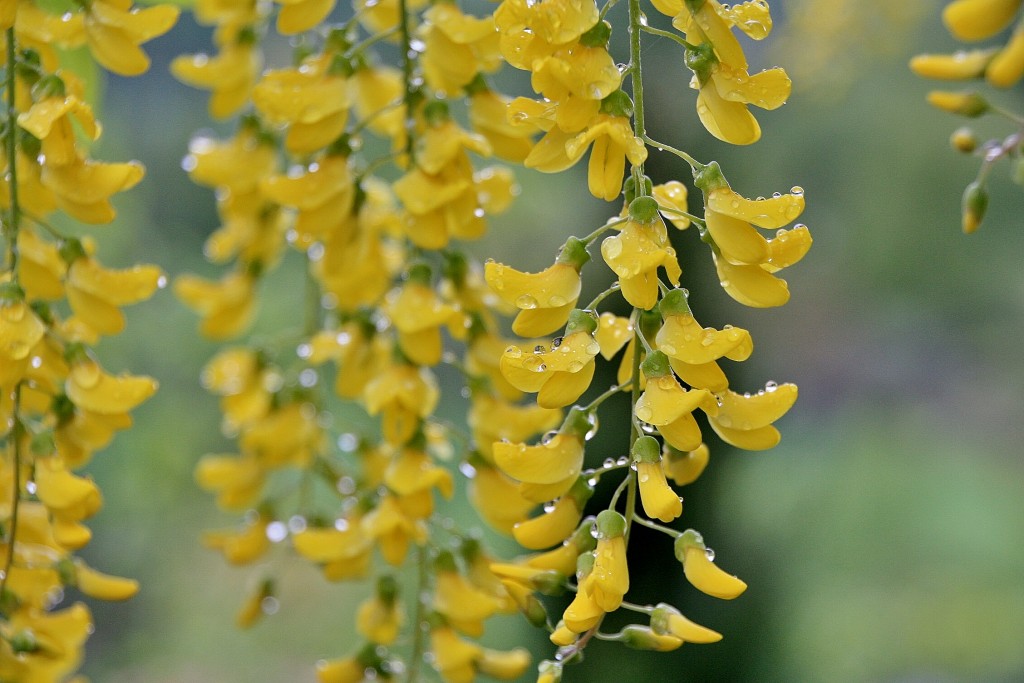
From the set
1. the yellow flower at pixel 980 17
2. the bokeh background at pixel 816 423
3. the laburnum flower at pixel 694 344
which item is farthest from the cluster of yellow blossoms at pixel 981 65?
the bokeh background at pixel 816 423

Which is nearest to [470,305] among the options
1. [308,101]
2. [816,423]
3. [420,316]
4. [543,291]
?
[420,316]

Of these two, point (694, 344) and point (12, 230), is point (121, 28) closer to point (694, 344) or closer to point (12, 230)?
point (12, 230)

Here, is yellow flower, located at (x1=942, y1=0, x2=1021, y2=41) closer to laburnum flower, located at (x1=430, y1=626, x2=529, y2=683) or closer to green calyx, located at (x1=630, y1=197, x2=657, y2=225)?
green calyx, located at (x1=630, y1=197, x2=657, y2=225)

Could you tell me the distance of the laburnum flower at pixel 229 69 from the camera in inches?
33.4

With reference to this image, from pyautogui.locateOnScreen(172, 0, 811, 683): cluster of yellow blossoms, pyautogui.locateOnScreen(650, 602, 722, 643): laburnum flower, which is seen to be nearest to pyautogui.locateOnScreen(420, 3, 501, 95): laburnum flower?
pyautogui.locateOnScreen(172, 0, 811, 683): cluster of yellow blossoms

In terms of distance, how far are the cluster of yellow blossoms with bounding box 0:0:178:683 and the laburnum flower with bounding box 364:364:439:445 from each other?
0.51 feet

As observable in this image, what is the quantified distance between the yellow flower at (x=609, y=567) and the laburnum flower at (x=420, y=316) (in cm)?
25

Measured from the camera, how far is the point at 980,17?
36 centimetres

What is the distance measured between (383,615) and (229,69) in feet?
1.46

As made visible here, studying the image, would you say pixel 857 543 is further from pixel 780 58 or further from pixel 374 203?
pixel 374 203

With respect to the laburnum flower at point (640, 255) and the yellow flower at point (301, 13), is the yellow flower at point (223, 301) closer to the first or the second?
the yellow flower at point (301, 13)

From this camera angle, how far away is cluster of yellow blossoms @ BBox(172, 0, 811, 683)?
1.50 ft

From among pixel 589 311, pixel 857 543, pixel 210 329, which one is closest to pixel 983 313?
pixel 857 543

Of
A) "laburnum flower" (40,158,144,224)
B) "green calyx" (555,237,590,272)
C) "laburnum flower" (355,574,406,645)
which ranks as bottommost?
"laburnum flower" (355,574,406,645)
